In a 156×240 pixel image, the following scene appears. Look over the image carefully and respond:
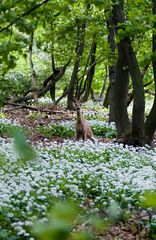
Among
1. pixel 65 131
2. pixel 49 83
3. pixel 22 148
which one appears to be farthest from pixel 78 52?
pixel 22 148

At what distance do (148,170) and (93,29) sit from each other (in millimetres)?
8856

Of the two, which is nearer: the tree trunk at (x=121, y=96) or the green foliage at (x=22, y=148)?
the green foliage at (x=22, y=148)

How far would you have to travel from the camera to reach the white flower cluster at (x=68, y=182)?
601 cm

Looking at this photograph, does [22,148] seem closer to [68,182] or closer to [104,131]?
[68,182]

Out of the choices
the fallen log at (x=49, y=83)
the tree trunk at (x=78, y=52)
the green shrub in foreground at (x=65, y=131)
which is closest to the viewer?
the green shrub in foreground at (x=65, y=131)

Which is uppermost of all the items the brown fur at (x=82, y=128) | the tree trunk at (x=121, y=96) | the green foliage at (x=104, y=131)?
the tree trunk at (x=121, y=96)

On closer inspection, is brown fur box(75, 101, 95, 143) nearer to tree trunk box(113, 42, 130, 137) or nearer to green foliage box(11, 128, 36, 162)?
tree trunk box(113, 42, 130, 137)

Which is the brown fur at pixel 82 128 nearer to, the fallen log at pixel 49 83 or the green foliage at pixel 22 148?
the fallen log at pixel 49 83

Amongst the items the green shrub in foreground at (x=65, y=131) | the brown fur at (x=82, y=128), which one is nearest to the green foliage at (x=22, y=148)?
the brown fur at (x=82, y=128)

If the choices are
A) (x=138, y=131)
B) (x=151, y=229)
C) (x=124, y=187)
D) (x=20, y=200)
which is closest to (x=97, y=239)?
(x=151, y=229)

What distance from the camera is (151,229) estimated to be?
6.01 meters

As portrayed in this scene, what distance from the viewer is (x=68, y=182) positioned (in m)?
7.75

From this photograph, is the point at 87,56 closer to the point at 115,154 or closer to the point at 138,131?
the point at 138,131

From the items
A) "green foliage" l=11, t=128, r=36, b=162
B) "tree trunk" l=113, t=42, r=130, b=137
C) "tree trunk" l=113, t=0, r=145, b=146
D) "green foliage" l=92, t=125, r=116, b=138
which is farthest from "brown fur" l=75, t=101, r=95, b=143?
"green foliage" l=11, t=128, r=36, b=162
